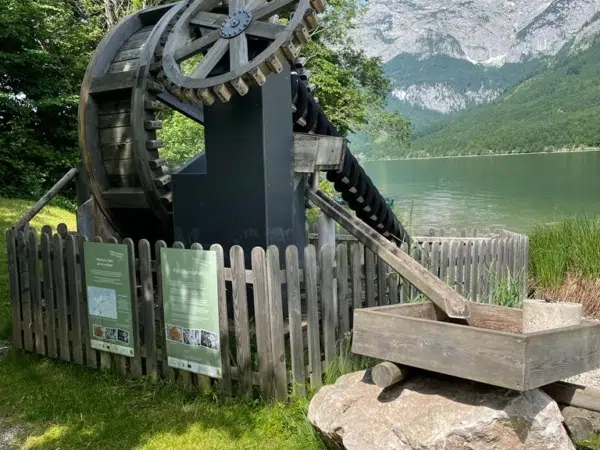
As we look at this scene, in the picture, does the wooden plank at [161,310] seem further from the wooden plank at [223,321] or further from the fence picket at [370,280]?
the fence picket at [370,280]

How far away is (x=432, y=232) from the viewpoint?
11.7 m

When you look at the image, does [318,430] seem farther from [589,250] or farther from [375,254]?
[589,250]

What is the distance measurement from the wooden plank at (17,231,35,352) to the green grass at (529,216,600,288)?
7.52 m

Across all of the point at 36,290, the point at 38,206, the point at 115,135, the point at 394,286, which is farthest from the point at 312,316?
the point at 38,206

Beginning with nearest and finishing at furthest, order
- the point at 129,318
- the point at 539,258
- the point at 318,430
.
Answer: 1. the point at 318,430
2. the point at 129,318
3. the point at 539,258

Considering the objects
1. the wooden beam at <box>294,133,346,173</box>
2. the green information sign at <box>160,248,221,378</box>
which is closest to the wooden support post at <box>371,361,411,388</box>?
the green information sign at <box>160,248,221,378</box>

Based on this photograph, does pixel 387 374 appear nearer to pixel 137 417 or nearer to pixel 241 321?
pixel 241 321

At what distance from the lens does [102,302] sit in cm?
571

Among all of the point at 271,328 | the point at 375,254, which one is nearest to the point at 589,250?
the point at 375,254

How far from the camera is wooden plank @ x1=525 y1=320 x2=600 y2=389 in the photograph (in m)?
3.28

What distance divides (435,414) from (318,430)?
84 centimetres

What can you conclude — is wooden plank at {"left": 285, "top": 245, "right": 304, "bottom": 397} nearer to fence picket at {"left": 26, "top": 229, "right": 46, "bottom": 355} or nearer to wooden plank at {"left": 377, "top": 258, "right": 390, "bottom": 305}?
wooden plank at {"left": 377, "top": 258, "right": 390, "bottom": 305}

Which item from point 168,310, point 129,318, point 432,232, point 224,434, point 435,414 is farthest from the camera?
point 432,232

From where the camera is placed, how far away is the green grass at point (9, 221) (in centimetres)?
767
